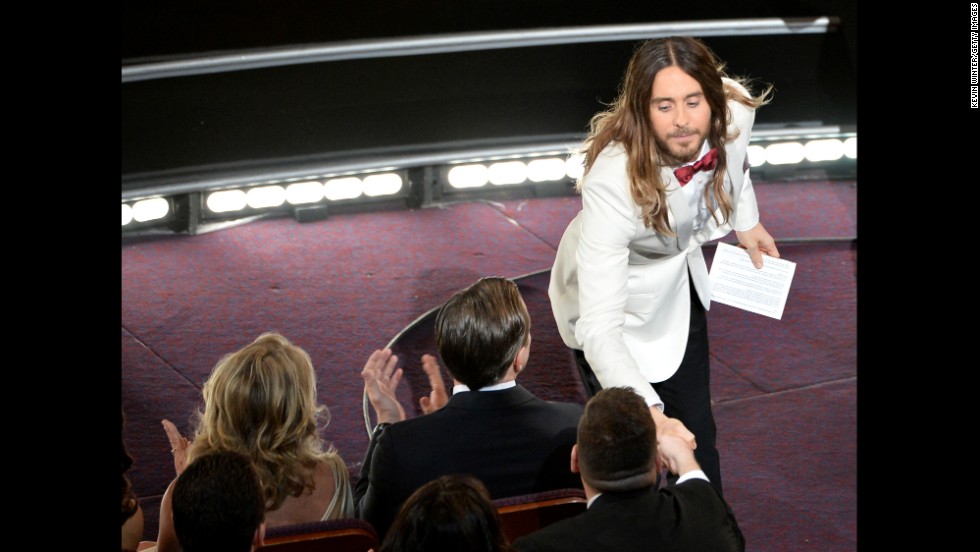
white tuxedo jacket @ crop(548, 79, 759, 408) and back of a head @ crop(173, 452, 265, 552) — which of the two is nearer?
back of a head @ crop(173, 452, 265, 552)

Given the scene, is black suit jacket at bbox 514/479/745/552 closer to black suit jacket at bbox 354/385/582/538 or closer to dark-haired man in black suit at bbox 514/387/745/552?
dark-haired man in black suit at bbox 514/387/745/552

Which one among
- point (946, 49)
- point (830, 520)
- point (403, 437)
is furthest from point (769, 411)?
point (403, 437)

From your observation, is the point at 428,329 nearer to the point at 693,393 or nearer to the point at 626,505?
the point at 693,393

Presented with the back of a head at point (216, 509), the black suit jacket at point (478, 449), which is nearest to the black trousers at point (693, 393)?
the black suit jacket at point (478, 449)

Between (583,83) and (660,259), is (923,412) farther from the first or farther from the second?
(583,83)

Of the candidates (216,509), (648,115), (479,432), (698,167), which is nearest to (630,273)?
(698,167)

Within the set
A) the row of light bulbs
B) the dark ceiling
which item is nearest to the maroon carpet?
the row of light bulbs

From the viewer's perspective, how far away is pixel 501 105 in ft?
19.5

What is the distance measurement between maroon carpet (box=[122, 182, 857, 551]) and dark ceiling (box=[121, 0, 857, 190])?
15.6 inches

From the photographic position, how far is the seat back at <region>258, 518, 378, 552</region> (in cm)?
228

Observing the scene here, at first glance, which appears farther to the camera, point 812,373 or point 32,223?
point 812,373

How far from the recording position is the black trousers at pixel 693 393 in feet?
10.4

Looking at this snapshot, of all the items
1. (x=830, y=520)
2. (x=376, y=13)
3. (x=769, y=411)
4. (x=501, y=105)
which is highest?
(x=376, y=13)

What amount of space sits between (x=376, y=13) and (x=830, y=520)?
11.1 ft
